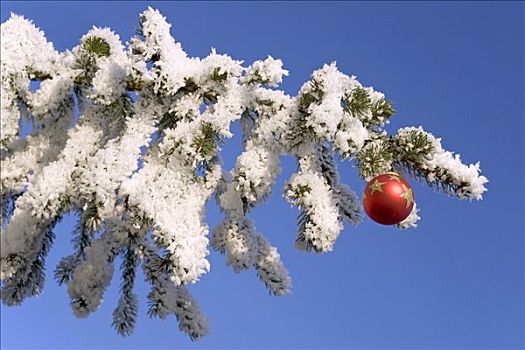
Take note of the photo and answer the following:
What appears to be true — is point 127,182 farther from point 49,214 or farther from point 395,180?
point 395,180

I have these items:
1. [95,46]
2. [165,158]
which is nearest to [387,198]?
[165,158]

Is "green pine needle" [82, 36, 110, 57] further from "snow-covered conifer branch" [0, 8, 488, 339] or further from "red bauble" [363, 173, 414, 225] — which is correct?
"red bauble" [363, 173, 414, 225]

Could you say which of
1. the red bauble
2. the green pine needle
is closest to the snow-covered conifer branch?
the green pine needle

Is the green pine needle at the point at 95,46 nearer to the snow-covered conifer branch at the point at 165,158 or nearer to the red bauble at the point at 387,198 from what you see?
the snow-covered conifer branch at the point at 165,158

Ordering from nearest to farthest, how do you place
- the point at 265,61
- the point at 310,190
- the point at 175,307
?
the point at 310,190 → the point at 265,61 → the point at 175,307

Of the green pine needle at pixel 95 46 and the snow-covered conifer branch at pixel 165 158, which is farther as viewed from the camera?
the green pine needle at pixel 95 46

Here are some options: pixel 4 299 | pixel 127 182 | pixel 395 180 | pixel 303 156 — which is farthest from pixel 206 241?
pixel 4 299

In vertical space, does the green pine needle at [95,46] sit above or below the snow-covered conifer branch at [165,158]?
above

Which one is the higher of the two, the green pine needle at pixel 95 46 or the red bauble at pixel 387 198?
the green pine needle at pixel 95 46

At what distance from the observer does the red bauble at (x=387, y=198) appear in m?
3.43

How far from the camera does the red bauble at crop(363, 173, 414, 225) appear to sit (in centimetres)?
343

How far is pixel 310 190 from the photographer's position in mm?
3652

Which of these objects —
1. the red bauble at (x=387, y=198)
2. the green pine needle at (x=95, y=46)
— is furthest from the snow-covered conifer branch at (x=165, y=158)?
the red bauble at (x=387, y=198)

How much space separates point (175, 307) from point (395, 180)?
1.92 metres
